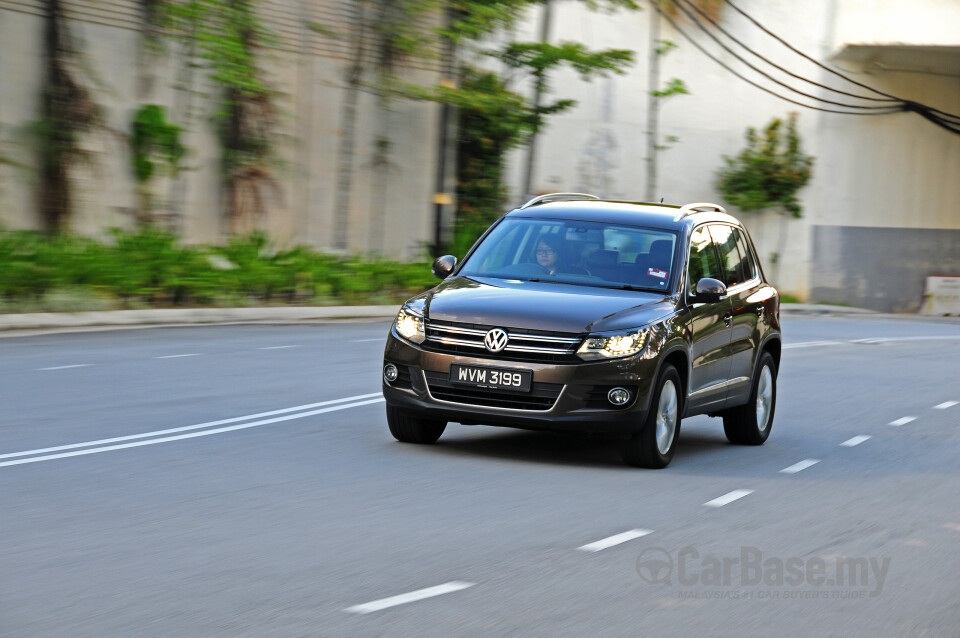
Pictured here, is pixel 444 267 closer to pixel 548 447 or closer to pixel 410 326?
pixel 410 326

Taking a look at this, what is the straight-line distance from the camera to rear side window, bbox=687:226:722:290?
10.9 metres

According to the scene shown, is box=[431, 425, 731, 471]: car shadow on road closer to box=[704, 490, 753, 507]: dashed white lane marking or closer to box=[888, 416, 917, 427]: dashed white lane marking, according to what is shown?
box=[704, 490, 753, 507]: dashed white lane marking

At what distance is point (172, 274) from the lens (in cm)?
2156

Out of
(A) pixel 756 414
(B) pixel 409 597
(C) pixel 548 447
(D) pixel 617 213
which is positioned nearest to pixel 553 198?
(D) pixel 617 213

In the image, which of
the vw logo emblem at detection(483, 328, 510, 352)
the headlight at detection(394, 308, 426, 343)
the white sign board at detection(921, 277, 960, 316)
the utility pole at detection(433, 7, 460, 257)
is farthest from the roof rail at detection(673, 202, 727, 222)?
the white sign board at detection(921, 277, 960, 316)

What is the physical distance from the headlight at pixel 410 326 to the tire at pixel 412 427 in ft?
1.86

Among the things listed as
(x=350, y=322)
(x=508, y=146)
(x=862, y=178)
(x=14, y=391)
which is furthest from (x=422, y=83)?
(x=14, y=391)

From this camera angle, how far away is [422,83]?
29.9m

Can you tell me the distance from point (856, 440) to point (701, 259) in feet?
7.98

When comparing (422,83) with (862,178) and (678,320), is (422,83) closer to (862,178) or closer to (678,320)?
(862,178)

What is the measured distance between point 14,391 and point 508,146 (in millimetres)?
19810

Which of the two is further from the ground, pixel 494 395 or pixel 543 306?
pixel 543 306

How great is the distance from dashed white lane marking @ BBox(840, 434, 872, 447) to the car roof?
2133 mm

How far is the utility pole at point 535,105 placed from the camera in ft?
104
